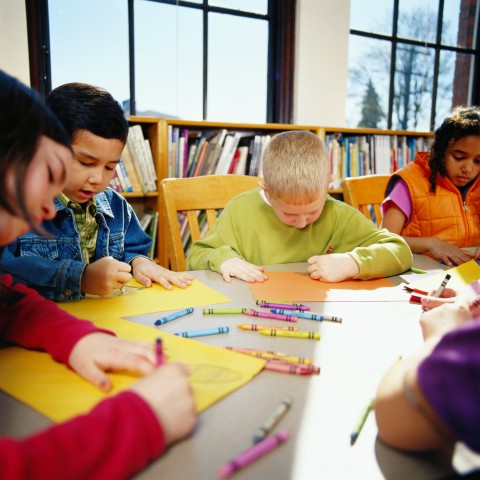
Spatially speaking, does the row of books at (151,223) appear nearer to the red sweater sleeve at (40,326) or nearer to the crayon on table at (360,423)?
the red sweater sleeve at (40,326)

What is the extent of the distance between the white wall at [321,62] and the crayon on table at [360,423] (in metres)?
2.67

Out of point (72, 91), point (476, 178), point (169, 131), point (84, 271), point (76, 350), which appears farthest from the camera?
point (169, 131)

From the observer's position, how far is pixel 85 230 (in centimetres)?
123

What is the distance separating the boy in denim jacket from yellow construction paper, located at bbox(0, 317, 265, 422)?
0.86ft

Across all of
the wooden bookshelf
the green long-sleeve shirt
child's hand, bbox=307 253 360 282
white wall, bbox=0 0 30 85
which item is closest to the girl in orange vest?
the green long-sleeve shirt

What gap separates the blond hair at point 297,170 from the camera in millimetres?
1170

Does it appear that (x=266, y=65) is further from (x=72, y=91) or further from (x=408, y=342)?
(x=408, y=342)

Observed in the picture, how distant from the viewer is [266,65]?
3.01 meters

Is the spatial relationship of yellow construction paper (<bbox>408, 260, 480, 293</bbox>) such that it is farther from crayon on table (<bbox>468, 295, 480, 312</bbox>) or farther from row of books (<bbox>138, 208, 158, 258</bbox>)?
row of books (<bbox>138, 208, 158, 258</bbox>)

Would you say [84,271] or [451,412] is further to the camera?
[84,271]

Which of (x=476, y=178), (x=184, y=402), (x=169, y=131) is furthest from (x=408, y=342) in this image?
(x=169, y=131)

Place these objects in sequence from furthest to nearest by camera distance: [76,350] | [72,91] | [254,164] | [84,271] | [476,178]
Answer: [254,164] < [476,178] < [72,91] < [84,271] < [76,350]

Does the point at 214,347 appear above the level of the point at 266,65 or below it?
below

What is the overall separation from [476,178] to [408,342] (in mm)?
1354
